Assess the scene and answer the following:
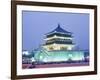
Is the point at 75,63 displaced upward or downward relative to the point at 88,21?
downward

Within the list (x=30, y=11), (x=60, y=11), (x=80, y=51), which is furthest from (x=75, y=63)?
(x=30, y=11)

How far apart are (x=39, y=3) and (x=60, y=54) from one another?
A: 1.51 feet

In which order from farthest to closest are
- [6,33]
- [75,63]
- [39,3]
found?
[75,63]
[39,3]
[6,33]

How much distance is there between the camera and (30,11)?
1.65 metres

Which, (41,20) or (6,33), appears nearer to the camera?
(6,33)

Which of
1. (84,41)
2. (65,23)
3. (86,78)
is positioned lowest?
(86,78)

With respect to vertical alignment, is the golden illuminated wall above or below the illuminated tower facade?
below

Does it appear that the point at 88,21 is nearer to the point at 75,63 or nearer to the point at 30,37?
the point at 75,63

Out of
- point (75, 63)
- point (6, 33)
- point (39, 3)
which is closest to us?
point (6, 33)

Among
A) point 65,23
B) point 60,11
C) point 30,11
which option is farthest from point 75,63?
point 30,11

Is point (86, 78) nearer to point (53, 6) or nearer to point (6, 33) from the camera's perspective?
point (53, 6)

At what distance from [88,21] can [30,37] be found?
0.55m

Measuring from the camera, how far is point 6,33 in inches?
61.3

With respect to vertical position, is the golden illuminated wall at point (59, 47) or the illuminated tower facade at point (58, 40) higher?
the illuminated tower facade at point (58, 40)
